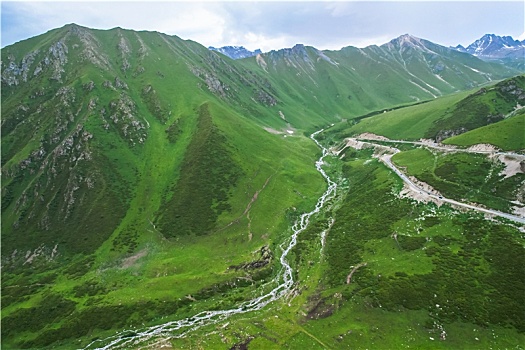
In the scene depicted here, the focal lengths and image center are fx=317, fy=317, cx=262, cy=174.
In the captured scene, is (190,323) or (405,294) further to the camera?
(190,323)

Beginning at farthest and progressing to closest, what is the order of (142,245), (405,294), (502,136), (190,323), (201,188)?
(201,188), (502,136), (142,245), (190,323), (405,294)

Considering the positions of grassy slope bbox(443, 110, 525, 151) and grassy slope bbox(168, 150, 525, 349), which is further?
grassy slope bbox(443, 110, 525, 151)

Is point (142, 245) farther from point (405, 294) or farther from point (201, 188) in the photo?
point (405, 294)

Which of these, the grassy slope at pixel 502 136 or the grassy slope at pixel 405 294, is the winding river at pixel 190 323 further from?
the grassy slope at pixel 502 136

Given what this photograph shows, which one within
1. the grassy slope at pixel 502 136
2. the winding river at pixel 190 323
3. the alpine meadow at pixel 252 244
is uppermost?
the grassy slope at pixel 502 136

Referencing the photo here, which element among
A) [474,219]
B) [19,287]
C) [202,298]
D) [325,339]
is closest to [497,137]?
[474,219]

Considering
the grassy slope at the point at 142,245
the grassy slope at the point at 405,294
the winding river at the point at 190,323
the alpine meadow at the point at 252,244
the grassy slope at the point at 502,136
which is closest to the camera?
the grassy slope at the point at 405,294

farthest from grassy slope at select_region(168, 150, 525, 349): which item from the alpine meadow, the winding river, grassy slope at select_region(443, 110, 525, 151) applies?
grassy slope at select_region(443, 110, 525, 151)

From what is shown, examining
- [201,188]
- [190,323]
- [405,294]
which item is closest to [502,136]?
[405,294]

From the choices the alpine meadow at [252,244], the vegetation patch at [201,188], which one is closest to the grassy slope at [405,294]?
the alpine meadow at [252,244]

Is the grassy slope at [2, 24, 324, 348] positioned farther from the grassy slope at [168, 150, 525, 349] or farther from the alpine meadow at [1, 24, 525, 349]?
the grassy slope at [168, 150, 525, 349]

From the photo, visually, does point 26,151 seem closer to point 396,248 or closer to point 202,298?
point 202,298
